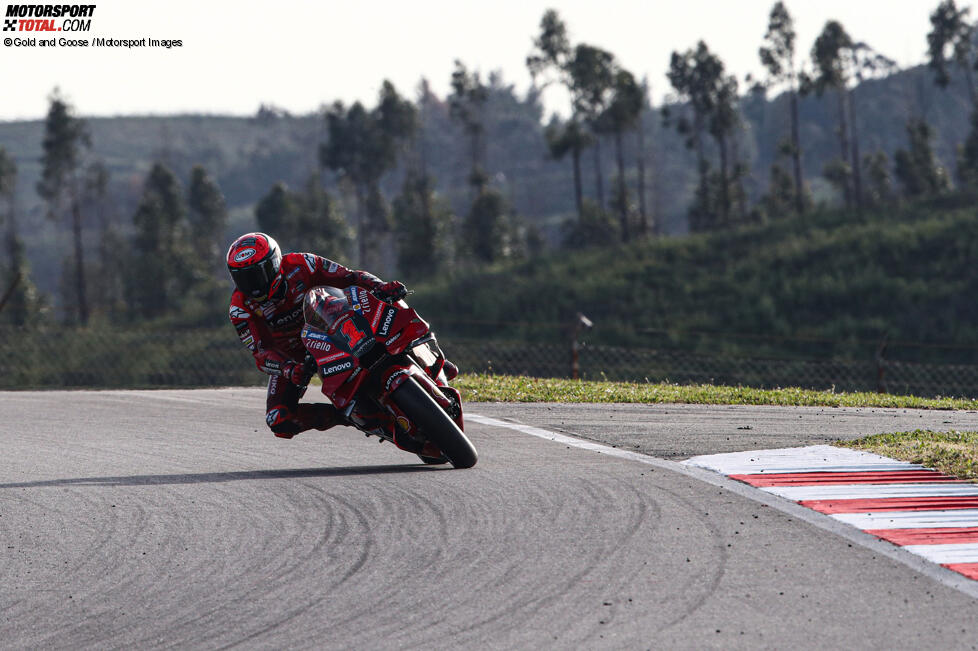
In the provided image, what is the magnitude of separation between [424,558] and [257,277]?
3.63 meters

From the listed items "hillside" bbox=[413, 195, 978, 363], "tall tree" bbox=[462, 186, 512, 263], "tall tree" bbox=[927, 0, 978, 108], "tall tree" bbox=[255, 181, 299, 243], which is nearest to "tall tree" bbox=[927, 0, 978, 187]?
"tall tree" bbox=[927, 0, 978, 108]

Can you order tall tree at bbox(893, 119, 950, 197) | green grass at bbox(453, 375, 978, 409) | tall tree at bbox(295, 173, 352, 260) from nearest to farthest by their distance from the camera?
green grass at bbox(453, 375, 978, 409) < tall tree at bbox(893, 119, 950, 197) < tall tree at bbox(295, 173, 352, 260)

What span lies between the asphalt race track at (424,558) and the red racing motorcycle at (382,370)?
0.96ft

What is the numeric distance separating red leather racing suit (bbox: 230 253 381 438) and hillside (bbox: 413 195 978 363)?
114 feet

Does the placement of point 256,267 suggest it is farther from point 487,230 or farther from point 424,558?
point 487,230

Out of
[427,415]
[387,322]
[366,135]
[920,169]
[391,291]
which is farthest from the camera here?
[366,135]

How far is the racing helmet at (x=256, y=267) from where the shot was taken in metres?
9.12

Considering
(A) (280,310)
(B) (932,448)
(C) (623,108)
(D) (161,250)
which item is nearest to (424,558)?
(A) (280,310)

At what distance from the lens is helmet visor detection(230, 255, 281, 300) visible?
915 centimetres

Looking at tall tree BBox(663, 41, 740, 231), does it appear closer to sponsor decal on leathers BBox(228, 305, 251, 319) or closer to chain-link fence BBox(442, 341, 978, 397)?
chain-link fence BBox(442, 341, 978, 397)

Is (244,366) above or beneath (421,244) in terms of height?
beneath

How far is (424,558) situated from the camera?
6.31 metres

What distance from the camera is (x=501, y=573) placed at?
5.99 m

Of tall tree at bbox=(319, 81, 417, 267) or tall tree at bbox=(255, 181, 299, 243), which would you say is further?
tall tree at bbox=(319, 81, 417, 267)
